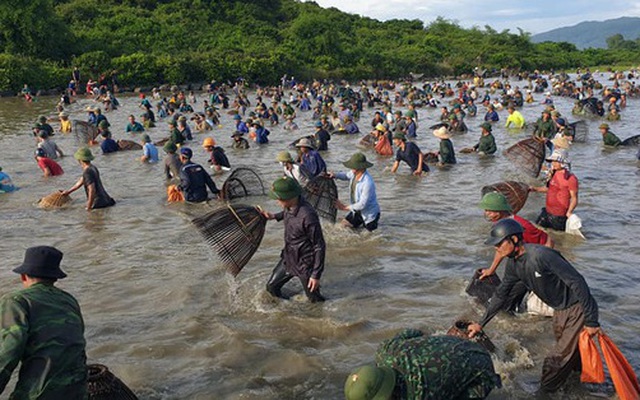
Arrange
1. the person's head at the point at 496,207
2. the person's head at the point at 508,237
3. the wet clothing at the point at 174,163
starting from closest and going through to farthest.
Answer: the person's head at the point at 508,237 → the person's head at the point at 496,207 → the wet clothing at the point at 174,163

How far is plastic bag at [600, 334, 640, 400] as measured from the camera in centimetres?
447

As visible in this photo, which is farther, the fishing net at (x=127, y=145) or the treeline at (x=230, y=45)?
the treeline at (x=230, y=45)

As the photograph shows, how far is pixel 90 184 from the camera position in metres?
11.2

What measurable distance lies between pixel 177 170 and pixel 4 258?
4.50m

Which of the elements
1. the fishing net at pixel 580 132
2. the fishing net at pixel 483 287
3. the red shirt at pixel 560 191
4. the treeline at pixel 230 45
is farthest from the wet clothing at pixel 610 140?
the treeline at pixel 230 45

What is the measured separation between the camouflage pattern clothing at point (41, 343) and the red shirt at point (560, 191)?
7480 mm

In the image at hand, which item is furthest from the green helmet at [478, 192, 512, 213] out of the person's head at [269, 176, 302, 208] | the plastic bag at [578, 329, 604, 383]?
the person's head at [269, 176, 302, 208]

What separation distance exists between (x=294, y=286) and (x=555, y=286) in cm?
375

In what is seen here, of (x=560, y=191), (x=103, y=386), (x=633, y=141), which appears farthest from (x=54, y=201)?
(x=633, y=141)

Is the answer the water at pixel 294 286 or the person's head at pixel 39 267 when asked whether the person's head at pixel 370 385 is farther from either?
the water at pixel 294 286

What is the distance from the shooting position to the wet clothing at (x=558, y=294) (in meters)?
4.55

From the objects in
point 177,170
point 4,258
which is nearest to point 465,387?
point 4,258

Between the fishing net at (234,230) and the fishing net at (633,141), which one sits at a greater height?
the fishing net at (234,230)

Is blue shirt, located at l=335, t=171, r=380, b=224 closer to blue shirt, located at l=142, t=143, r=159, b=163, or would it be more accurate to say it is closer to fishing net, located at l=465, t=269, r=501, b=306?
fishing net, located at l=465, t=269, r=501, b=306
